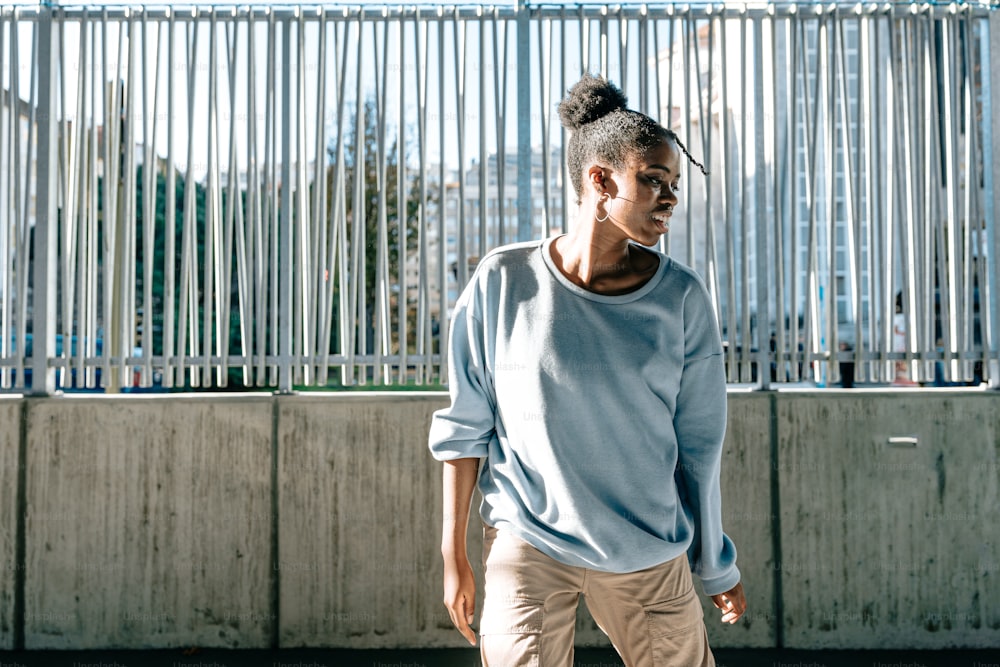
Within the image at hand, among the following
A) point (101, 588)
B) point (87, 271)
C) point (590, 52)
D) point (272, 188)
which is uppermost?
point (590, 52)

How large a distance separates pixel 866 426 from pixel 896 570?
2.32 ft

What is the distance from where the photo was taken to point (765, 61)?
4871mm

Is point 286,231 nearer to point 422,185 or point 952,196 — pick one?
point 422,185

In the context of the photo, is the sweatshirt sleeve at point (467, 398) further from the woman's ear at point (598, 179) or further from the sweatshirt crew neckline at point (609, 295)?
the woman's ear at point (598, 179)

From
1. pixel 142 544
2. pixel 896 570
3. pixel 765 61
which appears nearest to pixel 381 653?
pixel 142 544

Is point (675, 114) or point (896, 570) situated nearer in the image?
point (896, 570)

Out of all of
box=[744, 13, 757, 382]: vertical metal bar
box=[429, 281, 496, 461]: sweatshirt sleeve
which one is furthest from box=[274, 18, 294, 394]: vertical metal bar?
box=[429, 281, 496, 461]: sweatshirt sleeve

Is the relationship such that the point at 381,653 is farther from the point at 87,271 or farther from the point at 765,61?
the point at 765,61

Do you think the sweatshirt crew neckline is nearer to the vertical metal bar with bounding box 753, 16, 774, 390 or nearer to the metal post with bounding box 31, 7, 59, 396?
the vertical metal bar with bounding box 753, 16, 774, 390

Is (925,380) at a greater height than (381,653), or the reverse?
(925,380)

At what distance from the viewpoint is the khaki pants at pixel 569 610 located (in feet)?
6.78

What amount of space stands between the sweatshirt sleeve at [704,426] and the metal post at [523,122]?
257 cm

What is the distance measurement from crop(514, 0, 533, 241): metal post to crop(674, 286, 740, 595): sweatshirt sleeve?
257 centimetres

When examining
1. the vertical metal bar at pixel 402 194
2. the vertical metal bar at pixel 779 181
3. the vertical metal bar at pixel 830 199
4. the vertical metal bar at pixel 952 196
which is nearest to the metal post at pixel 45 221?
the vertical metal bar at pixel 402 194
